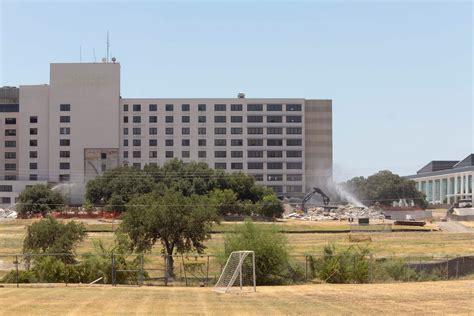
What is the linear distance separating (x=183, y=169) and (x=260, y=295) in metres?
135

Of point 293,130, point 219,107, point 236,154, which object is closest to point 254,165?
point 236,154

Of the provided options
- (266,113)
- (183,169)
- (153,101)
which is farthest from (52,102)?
(266,113)

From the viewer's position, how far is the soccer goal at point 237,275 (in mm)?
42156

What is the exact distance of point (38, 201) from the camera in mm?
155500

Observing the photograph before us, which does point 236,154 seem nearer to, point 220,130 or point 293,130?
point 220,130

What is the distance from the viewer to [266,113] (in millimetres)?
198500

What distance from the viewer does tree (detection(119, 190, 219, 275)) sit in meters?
60.0

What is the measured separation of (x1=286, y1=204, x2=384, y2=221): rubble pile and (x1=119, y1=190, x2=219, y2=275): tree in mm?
89519

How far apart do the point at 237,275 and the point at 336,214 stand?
122m

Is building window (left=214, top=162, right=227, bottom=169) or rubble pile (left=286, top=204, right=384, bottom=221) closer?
rubble pile (left=286, top=204, right=384, bottom=221)

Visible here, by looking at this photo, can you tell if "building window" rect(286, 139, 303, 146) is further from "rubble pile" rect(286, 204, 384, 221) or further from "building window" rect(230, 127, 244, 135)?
"rubble pile" rect(286, 204, 384, 221)

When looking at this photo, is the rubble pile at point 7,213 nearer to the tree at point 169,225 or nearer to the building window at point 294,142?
the building window at point 294,142

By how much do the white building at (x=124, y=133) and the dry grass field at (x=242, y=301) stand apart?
150135 mm

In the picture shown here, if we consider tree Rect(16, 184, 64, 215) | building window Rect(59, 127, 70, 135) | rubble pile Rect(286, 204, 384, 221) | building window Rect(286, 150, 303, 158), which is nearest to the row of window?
building window Rect(286, 150, 303, 158)
